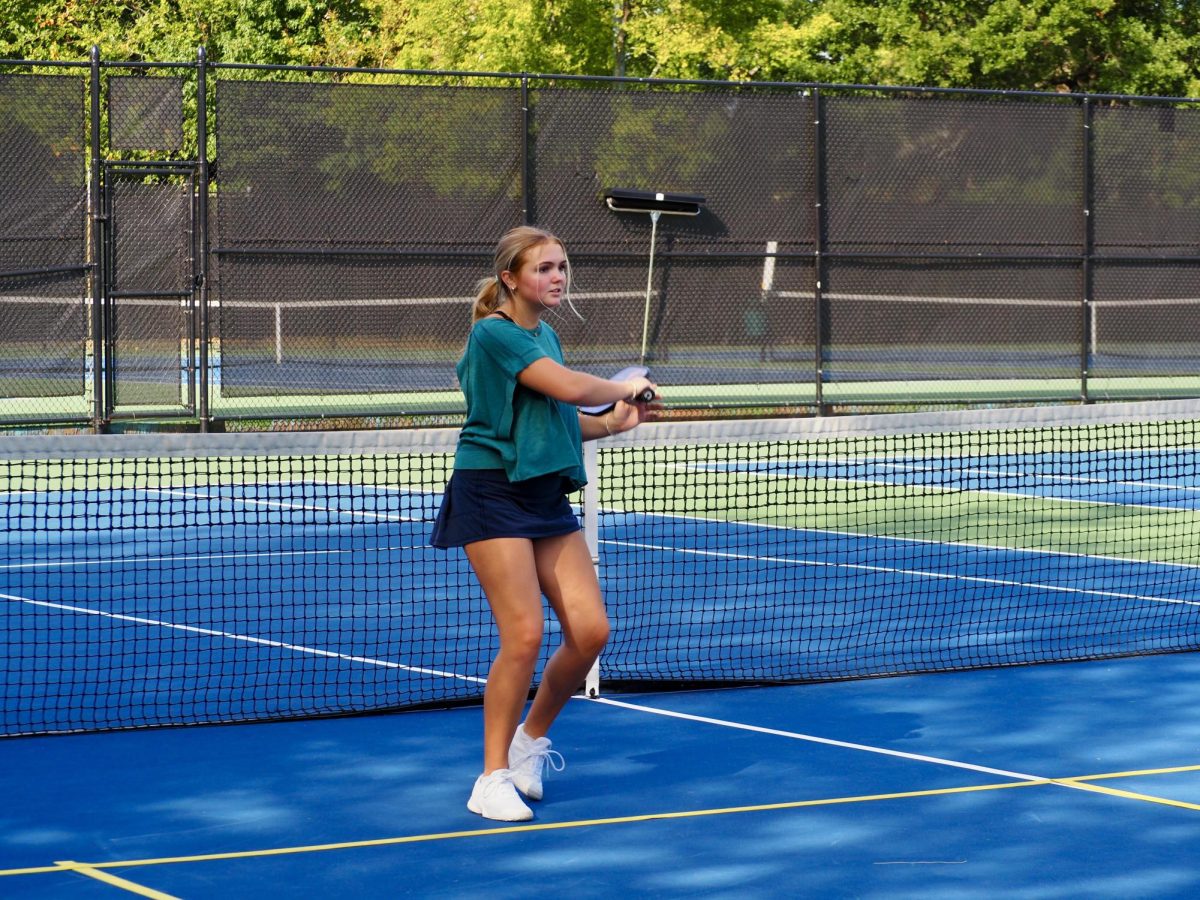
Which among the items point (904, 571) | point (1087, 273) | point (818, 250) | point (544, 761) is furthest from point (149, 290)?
point (544, 761)

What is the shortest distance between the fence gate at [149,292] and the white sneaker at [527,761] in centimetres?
937

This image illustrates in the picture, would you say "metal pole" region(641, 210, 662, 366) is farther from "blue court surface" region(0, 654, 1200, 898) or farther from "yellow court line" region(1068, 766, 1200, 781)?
"yellow court line" region(1068, 766, 1200, 781)

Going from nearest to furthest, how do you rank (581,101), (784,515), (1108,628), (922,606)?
(1108,628) < (922,606) < (784,515) < (581,101)

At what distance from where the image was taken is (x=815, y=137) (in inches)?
643

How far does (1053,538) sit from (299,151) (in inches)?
272

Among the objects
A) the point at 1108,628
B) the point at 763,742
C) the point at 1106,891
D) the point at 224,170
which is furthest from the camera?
the point at 224,170

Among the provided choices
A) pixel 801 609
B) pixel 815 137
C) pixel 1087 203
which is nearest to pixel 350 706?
pixel 801 609

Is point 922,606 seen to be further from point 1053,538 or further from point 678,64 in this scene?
point 678,64

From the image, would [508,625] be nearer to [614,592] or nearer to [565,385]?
[565,385]

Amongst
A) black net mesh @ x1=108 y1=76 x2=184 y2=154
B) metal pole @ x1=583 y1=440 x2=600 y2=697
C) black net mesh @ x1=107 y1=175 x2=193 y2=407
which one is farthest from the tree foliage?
metal pole @ x1=583 y1=440 x2=600 y2=697

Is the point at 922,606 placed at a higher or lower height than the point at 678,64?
lower

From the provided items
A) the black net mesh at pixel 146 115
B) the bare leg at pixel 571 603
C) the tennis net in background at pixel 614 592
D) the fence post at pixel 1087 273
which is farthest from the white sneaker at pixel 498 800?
the fence post at pixel 1087 273

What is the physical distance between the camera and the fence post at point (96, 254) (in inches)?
540

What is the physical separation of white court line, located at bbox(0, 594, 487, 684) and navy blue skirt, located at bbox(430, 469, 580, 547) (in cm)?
188
